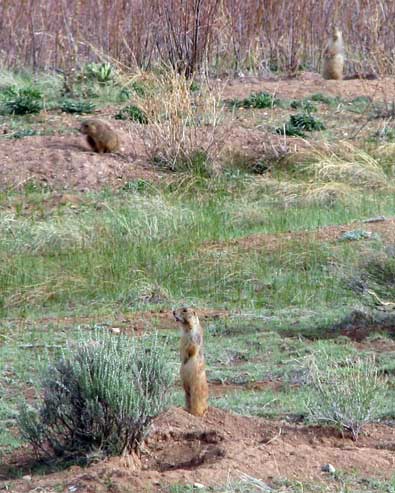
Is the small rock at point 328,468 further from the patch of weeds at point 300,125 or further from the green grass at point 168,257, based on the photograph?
the patch of weeds at point 300,125

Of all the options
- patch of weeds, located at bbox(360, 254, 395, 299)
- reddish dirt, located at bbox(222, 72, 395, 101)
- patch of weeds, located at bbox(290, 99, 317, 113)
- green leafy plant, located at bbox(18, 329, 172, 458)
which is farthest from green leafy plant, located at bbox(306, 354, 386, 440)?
reddish dirt, located at bbox(222, 72, 395, 101)

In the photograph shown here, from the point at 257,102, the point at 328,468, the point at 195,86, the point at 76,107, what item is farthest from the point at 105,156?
the point at 328,468

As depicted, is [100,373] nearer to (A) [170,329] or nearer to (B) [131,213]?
(A) [170,329]

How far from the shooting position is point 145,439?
5.96 m

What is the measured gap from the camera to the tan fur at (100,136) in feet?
49.4

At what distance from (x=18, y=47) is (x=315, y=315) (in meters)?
11.6

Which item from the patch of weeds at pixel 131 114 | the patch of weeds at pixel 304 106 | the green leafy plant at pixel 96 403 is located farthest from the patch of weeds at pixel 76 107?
the green leafy plant at pixel 96 403

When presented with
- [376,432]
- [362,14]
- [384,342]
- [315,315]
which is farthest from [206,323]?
[362,14]

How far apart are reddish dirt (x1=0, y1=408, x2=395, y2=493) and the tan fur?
889 cm

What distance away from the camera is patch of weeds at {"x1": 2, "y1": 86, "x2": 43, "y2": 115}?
648 inches

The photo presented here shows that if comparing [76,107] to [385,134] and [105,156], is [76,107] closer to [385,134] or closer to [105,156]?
[105,156]

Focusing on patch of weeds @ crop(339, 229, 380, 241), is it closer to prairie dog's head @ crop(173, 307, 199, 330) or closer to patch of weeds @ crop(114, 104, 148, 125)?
prairie dog's head @ crop(173, 307, 199, 330)

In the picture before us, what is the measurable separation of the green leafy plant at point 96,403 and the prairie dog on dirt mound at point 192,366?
400 mm

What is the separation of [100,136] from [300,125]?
297 centimetres
